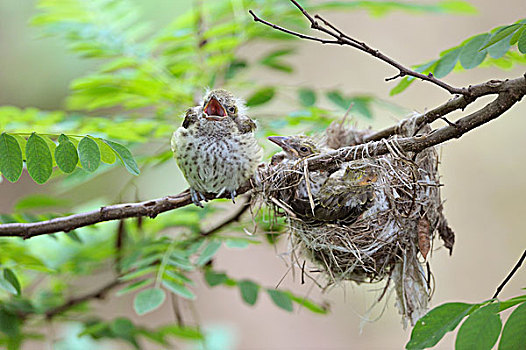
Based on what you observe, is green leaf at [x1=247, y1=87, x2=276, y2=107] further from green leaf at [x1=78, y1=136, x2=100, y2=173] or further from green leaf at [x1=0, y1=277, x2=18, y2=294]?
green leaf at [x1=0, y1=277, x2=18, y2=294]

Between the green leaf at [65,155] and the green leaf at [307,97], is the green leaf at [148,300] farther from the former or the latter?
the green leaf at [307,97]

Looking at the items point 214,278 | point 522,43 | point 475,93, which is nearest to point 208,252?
point 214,278

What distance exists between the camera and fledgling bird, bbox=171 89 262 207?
157 cm

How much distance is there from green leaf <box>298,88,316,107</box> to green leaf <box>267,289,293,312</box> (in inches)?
26.4

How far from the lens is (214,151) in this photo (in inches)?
63.5

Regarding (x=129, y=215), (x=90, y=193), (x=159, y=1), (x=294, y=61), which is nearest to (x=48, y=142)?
(x=129, y=215)

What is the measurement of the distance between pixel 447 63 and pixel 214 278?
964 mm

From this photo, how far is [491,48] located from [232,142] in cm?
73

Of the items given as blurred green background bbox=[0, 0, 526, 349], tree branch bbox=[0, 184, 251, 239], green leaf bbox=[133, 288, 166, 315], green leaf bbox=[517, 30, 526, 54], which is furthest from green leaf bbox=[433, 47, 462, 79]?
blurred green background bbox=[0, 0, 526, 349]

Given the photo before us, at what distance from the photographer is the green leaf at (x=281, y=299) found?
1.82 m

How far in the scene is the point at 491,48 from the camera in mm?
1277

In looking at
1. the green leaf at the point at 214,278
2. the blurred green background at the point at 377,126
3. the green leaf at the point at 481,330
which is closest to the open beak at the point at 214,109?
the green leaf at the point at 214,278

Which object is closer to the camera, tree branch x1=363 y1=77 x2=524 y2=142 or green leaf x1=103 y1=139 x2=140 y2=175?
tree branch x1=363 y1=77 x2=524 y2=142

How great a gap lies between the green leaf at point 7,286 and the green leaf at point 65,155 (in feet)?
1.53
